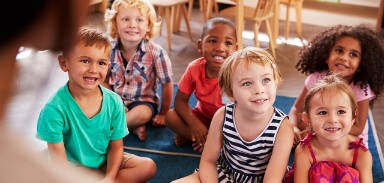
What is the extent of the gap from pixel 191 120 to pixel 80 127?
2.10ft

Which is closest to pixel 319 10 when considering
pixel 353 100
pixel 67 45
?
pixel 353 100

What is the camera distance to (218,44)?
7.06 ft

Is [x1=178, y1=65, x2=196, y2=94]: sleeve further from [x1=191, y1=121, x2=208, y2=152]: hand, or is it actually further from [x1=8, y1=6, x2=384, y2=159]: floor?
[x1=8, y1=6, x2=384, y2=159]: floor

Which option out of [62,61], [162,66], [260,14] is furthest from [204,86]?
[260,14]

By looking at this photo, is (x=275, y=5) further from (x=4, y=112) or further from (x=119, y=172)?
(x=4, y=112)

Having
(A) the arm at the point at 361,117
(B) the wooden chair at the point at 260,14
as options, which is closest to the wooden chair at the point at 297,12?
→ (B) the wooden chair at the point at 260,14

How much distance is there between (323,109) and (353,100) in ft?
0.37

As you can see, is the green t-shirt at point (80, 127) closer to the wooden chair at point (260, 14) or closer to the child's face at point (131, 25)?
the child's face at point (131, 25)

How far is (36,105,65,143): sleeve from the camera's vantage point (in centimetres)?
167

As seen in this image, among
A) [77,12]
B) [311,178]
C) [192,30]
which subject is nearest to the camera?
[77,12]

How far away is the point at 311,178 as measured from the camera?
5.46 feet

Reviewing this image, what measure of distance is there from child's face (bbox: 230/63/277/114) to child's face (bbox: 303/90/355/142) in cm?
18

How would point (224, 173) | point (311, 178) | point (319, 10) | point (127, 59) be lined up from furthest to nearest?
point (319, 10) → point (127, 59) → point (224, 173) → point (311, 178)

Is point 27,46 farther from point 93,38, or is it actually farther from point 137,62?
point 137,62
